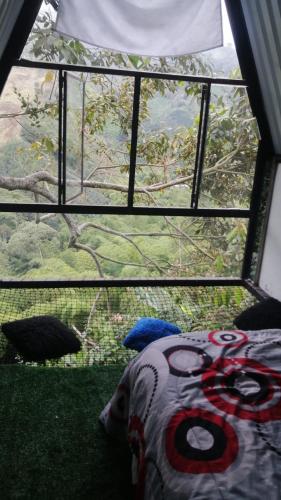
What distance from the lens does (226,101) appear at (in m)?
3.95

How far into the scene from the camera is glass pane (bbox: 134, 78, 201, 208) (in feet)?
13.7

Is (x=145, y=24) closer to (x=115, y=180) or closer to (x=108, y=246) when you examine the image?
(x=115, y=180)

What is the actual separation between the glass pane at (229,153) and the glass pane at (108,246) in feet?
2.12

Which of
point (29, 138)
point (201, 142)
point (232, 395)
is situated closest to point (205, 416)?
point (232, 395)

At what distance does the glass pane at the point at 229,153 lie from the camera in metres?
3.92

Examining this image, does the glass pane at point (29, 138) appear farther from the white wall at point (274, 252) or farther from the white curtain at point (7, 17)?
the white wall at point (274, 252)

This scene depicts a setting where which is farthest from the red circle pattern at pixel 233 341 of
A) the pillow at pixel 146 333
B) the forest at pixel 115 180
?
the forest at pixel 115 180

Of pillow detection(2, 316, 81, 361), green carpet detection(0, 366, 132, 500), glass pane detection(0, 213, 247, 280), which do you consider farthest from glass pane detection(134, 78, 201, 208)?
green carpet detection(0, 366, 132, 500)

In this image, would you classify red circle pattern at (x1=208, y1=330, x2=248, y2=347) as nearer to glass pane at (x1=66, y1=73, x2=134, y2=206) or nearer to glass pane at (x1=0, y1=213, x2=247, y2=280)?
glass pane at (x1=66, y1=73, x2=134, y2=206)

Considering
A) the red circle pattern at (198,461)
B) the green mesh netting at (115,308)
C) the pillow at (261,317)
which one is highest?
the red circle pattern at (198,461)

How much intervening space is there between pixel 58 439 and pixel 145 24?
2.66m

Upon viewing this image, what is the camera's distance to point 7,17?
8.18ft

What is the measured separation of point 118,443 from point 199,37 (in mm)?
2685

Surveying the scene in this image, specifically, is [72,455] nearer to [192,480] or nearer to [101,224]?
[192,480]
